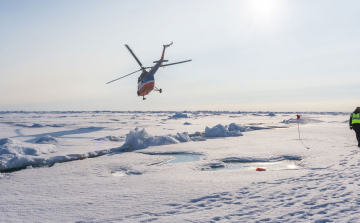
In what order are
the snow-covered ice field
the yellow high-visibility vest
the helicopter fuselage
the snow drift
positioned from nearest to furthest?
the snow-covered ice field
the snow drift
the yellow high-visibility vest
the helicopter fuselage

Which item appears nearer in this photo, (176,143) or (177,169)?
(177,169)

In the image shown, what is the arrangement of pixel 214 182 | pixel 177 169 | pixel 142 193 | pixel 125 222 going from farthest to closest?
pixel 177 169
pixel 214 182
pixel 142 193
pixel 125 222

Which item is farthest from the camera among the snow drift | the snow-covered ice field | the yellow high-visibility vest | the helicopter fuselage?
the helicopter fuselage

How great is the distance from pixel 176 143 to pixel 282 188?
786cm

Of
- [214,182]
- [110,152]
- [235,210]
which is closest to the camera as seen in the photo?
[235,210]

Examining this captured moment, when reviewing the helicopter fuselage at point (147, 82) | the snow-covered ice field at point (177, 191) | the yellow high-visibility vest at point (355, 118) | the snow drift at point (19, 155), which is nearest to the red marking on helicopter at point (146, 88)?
the helicopter fuselage at point (147, 82)

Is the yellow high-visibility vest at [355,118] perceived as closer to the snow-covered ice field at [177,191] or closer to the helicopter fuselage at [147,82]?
the snow-covered ice field at [177,191]

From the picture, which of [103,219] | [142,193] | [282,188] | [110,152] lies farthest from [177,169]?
[110,152]

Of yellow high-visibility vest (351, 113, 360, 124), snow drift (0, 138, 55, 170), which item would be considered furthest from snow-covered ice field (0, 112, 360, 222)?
yellow high-visibility vest (351, 113, 360, 124)

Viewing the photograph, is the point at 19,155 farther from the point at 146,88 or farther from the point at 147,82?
the point at 146,88

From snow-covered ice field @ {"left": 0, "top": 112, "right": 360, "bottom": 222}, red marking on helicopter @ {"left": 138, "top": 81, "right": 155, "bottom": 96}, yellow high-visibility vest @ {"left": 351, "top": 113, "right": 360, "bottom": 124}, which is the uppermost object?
red marking on helicopter @ {"left": 138, "top": 81, "right": 155, "bottom": 96}

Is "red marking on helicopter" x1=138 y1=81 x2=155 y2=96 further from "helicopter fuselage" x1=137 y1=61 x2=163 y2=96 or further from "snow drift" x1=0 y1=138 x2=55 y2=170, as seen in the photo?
"snow drift" x1=0 y1=138 x2=55 y2=170

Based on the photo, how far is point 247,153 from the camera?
8.70 meters

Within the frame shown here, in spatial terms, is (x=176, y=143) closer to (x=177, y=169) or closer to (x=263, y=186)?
(x=177, y=169)
